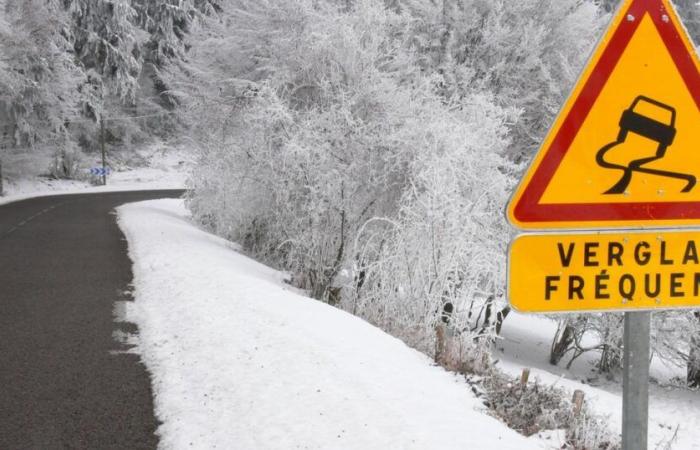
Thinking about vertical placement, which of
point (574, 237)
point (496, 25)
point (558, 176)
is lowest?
point (574, 237)

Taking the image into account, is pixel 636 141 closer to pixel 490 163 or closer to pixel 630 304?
pixel 630 304

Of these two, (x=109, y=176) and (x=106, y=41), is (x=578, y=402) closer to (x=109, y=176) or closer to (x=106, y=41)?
(x=106, y=41)

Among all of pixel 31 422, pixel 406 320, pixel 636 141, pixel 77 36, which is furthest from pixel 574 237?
pixel 77 36

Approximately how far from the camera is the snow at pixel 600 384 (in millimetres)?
10703

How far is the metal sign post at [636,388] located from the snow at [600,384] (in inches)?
299

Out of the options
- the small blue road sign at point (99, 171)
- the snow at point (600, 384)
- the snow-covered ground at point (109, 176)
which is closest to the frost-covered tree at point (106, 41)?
the small blue road sign at point (99, 171)

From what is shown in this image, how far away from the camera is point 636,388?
73.5 inches

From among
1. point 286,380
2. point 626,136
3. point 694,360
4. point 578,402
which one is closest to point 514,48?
point 694,360

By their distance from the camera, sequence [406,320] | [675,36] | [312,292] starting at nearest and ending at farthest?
[675,36] < [406,320] < [312,292]

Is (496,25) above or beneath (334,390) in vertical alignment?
above

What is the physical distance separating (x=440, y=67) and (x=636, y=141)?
13906mm

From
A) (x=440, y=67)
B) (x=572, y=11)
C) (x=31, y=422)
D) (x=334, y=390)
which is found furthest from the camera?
(x=572, y=11)

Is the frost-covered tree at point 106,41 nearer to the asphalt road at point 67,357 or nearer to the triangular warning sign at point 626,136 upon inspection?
the asphalt road at point 67,357

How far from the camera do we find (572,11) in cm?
1797
